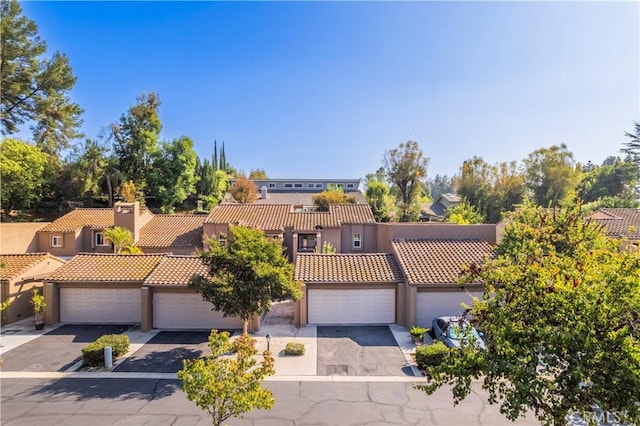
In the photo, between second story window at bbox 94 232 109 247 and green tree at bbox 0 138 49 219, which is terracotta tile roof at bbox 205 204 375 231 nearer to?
second story window at bbox 94 232 109 247

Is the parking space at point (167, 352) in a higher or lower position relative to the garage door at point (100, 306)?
lower

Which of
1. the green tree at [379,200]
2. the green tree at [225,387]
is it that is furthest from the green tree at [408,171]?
the green tree at [225,387]

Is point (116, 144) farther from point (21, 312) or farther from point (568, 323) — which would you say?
point (568, 323)

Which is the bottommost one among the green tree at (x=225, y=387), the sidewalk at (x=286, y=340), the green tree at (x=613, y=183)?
the sidewalk at (x=286, y=340)

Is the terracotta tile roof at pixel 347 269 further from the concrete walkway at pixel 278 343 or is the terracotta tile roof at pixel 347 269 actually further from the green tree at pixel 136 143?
the green tree at pixel 136 143

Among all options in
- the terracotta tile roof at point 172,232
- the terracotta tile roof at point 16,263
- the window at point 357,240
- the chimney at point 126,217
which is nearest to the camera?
the terracotta tile roof at point 16,263

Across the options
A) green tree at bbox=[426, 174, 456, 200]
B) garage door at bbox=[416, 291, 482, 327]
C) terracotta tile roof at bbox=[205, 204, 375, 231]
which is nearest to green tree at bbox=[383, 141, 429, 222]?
terracotta tile roof at bbox=[205, 204, 375, 231]

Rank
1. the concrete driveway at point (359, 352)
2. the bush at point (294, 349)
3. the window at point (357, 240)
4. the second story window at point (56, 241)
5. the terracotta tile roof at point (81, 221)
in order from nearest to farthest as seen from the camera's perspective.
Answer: the concrete driveway at point (359, 352) < the bush at point (294, 349) < the window at point (357, 240) < the second story window at point (56, 241) < the terracotta tile roof at point (81, 221)
